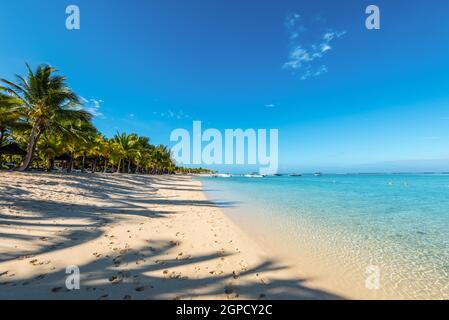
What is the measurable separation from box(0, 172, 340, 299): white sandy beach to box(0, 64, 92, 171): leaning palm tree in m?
12.0

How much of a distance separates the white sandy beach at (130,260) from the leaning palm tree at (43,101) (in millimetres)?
11994

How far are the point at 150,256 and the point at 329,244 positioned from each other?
5650 millimetres

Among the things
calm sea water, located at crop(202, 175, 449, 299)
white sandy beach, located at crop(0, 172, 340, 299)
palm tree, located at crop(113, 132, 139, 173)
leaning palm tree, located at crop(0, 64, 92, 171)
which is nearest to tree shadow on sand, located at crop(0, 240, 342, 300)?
white sandy beach, located at crop(0, 172, 340, 299)

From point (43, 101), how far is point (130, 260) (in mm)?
19121

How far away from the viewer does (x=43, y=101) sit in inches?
659

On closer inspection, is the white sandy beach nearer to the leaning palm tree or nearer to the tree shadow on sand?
the tree shadow on sand

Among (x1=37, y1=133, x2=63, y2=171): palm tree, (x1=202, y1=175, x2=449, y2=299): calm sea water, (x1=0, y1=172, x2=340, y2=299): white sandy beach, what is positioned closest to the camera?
(x1=0, y1=172, x2=340, y2=299): white sandy beach

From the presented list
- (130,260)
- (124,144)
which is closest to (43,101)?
(130,260)

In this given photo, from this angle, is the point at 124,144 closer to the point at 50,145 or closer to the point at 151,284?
the point at 50,145

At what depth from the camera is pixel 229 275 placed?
4.08 m

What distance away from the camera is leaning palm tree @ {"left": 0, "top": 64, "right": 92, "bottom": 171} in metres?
16.4

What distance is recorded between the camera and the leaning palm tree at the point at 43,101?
16.4 metres
